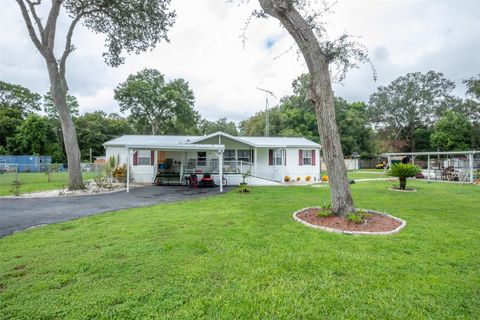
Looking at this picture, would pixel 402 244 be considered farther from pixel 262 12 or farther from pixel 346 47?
pixel 262 12

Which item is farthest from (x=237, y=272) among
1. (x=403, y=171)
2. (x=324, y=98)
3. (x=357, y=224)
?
(x=403, y=171)

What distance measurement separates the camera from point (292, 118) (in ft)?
107

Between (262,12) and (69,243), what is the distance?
23.8 feet

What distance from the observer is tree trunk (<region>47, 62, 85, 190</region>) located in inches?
495

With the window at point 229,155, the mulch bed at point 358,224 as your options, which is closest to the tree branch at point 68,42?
the window at point 229,155

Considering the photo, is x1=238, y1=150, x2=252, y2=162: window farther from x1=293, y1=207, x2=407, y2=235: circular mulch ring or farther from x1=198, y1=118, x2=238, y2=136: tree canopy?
x1=198, y1=118, x2=238, y2=136: tree canopy

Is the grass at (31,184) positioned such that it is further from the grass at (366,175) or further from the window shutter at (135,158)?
the grass at (366,175)

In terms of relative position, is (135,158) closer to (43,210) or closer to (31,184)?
(31,184)

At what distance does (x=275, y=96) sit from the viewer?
7211mm

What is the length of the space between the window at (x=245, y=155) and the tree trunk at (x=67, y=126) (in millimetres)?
10228

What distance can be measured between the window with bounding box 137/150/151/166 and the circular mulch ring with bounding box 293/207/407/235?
13.5m

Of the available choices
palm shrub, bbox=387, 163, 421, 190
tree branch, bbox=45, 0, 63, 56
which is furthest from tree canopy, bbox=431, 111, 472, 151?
tree branch, bbox=45, 0, 63, 56

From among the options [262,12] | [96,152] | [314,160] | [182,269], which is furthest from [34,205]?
[96,152]

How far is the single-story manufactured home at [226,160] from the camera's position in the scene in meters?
16.8
